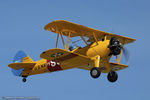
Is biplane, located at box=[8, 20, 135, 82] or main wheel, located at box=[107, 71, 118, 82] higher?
biplane, located at box=[8, 20, 135, 82]

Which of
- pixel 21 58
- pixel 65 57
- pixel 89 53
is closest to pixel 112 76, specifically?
pixel 89 53

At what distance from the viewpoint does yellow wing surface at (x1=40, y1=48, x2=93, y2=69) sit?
18.9 metres

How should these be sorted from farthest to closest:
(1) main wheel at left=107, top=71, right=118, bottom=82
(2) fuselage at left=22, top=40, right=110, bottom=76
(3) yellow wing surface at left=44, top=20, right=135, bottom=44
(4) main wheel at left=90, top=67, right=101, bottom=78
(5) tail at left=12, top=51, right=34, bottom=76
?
1. (5) tail at left=12, top=51, right=34, bottom=76
2. (1) main wheel at left=107, top=71, right=118, bottom=82
3. (2) fuselage at left=22, top=40, right=110, bottom=76
4. (3) yellow wing surface at left=44, top=20, right=135, bottom=44
5. (4) main wheel at left=90, top=67, right=101, bottom=78

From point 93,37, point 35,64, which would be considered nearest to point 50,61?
point 35,64

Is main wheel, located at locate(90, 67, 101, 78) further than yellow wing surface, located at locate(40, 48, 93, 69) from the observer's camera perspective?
No

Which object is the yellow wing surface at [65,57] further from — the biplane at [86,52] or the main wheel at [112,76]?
the main wheel at [112,76]

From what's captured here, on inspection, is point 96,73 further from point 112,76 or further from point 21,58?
point 21,58

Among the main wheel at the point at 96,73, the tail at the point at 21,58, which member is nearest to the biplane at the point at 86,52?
the main wheel at the point at 96,73

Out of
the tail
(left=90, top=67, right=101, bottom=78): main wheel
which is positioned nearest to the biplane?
(left=90, top=67, right=101, bottom=78): main wheel

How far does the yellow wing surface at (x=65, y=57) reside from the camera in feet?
62.1

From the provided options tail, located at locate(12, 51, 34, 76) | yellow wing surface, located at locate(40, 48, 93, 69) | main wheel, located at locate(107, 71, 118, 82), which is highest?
tail, located at locate(12, 51, 34, 76)

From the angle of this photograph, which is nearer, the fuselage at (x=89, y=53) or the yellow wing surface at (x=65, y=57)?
the yellow wing surface at (x=65, y=57)

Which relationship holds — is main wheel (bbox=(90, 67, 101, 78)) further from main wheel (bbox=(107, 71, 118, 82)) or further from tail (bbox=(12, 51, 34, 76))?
tail (bbox=(12, 51, 34, 76))

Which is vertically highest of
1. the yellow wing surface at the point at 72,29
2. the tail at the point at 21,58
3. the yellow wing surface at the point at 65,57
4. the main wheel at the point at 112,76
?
the yellow wing surface at the point at 72,29
